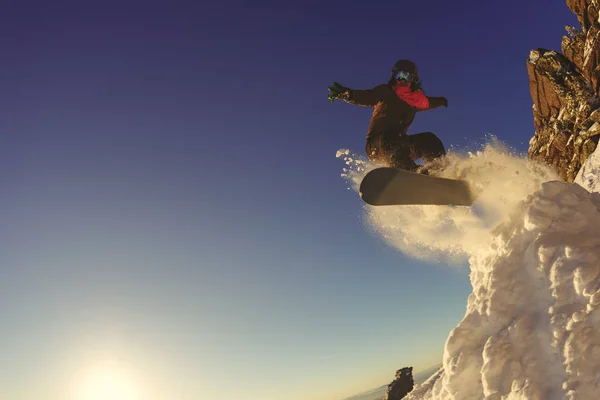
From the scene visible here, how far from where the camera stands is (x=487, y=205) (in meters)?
5.86

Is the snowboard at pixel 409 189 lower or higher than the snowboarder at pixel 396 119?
lower

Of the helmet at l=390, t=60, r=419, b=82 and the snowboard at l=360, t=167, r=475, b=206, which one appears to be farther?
the helmet at l=390, t=60, r=419, b=82

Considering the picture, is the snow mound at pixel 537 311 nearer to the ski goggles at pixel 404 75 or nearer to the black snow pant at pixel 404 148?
the black snow pant at pixel 404 148

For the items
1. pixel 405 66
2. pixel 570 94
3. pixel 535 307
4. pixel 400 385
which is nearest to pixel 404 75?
pixel 405 66

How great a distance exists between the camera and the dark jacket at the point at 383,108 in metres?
7.56

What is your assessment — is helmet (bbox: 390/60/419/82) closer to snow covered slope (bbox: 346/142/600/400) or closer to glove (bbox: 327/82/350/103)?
glove (bbox: 327/82/350/103)

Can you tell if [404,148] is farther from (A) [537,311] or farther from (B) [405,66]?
(A) [537,311]

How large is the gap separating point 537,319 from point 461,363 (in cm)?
101

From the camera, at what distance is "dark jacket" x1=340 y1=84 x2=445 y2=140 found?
756cm

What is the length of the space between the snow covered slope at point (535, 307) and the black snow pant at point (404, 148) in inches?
93.4

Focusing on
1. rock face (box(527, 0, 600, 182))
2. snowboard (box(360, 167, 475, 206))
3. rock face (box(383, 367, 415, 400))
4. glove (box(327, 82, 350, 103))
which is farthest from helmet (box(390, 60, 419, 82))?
rock face (box(383, 367, 415, 400))

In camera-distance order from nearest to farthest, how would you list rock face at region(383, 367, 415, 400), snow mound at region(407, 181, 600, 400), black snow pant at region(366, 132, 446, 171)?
snow mound at region(407, 181, 600, 400)
black snow pant at region(366, 132, 446, 171)
rock face at region(383, 367, 415, 400)

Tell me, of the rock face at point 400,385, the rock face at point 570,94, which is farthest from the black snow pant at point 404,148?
the rock face at point 400,385

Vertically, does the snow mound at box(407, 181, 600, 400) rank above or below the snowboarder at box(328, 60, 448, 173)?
below
